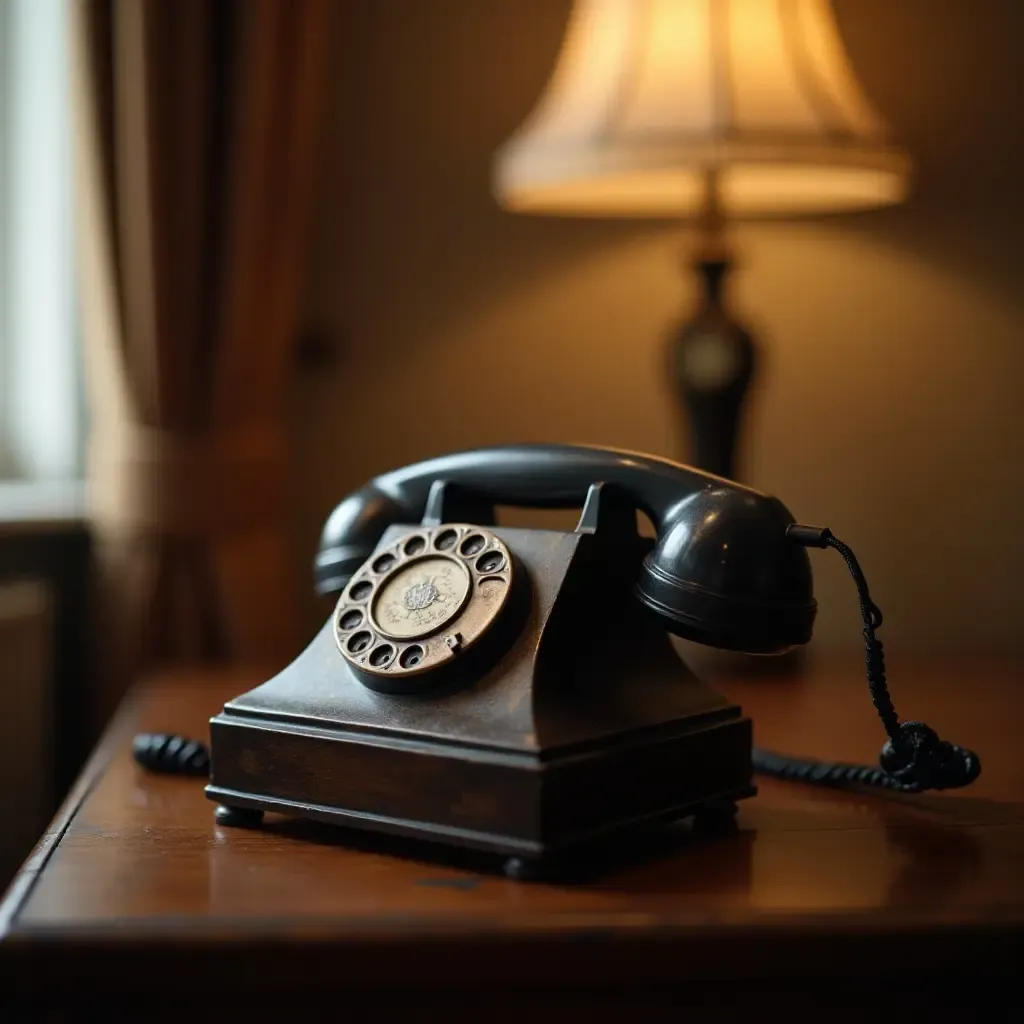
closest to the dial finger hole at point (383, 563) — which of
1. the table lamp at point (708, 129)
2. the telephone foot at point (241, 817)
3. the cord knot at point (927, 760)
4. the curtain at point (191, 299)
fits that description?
the telephone foot at point (241, 817)

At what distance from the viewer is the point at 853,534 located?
5.90ft

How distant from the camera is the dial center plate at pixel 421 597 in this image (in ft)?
2.80

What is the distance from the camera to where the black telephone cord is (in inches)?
33.8

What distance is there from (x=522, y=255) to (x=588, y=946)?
1162 mm

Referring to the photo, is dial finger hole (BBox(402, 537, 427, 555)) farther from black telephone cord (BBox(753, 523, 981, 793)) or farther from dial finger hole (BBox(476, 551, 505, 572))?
black telephone cord (BBox(753, 523, 981, 793))

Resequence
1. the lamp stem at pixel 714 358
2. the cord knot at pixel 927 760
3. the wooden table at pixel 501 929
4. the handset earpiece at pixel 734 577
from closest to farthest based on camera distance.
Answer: the wooden table at pixel 501 929, the handset earpiece at pixel 734 577, the cord knot at pixel 927 760, the lamp stem at pixel 714 358

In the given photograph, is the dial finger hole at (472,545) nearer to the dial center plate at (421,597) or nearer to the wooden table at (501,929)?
the dial center plate at (421,597)

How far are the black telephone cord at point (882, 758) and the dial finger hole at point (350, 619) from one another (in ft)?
0.84

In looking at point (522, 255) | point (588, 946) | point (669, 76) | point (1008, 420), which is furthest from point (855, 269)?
point (588, 946)

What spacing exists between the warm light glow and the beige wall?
281 mm

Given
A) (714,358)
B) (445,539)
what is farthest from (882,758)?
(714,358)

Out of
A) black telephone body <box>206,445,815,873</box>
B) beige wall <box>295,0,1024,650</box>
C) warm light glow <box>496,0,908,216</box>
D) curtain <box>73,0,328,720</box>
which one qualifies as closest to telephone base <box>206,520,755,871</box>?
black telephone body <box>206,445,815,873</box>

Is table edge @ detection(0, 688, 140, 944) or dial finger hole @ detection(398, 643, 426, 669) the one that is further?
dial finger hole @ detection(398, 643, 426, 669)

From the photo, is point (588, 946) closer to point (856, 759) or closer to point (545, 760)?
point (545, 760)
